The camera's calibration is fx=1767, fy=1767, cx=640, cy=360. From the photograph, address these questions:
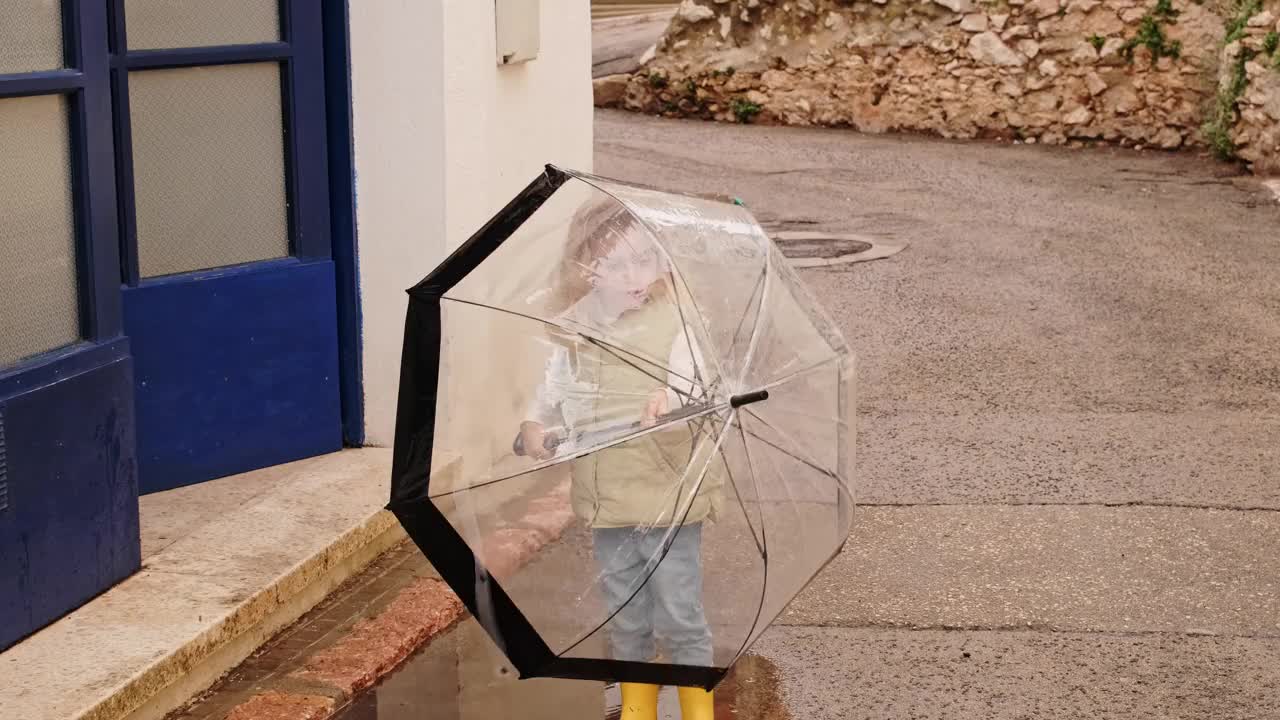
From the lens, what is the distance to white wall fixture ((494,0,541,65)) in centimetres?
676

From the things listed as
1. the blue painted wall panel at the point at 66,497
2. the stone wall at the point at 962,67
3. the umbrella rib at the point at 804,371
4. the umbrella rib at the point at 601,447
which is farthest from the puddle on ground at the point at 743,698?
the stone wall at the point at 962,67

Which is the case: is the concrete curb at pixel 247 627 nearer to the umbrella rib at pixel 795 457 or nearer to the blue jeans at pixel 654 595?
the blue jeans at pixel 654 595

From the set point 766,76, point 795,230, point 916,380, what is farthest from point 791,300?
point 766,76

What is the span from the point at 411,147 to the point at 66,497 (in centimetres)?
202

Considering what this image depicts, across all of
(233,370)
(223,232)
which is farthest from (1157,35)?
(233,370)

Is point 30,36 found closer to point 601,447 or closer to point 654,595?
point 601,447

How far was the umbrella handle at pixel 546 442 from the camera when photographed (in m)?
3.96

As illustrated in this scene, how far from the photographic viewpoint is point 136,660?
184 inches

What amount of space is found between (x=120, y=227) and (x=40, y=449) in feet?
4.42

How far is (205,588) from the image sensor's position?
5.25 meters

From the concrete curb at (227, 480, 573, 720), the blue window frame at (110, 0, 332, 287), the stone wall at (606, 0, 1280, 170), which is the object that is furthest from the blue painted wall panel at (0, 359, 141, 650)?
the stone wall at (606, 0, 1280, 170)

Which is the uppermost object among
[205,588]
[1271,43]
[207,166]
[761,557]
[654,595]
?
[1271,43]

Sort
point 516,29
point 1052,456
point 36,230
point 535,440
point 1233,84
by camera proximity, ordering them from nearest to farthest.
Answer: point 535,440 < point 36,230 < point 516,29 < point 1052,456 < point 1233,84

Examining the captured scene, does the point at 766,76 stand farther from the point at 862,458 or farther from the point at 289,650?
the point at 289,650
